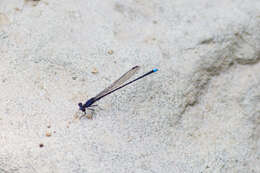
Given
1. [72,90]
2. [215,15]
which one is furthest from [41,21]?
[215,15]

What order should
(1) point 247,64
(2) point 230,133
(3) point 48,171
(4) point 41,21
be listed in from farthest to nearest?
(1) point 247,64 < (4) point 41,21 < (2) point 230,133 < (3) point 48,171

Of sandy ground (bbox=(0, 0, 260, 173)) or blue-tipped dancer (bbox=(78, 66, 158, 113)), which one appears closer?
sandy ground (bbox=(0, 0, 260, 173))

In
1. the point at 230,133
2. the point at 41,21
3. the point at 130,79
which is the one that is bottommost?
the point at 230,133

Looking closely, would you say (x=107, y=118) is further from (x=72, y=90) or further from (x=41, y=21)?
(x=41, y=21)

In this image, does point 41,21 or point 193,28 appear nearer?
point 41,21

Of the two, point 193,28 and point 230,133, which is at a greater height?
point 193,28

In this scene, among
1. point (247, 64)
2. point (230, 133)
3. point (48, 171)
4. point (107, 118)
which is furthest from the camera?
point (247, 64)

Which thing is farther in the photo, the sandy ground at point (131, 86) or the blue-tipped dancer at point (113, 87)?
the blue-tipped dancer at point (113, 87)
